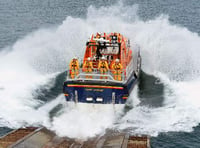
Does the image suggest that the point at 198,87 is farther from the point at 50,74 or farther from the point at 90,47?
the point at 50,74

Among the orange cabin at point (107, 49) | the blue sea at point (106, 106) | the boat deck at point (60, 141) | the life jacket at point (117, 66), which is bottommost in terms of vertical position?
the boat deck at point (60, 141)

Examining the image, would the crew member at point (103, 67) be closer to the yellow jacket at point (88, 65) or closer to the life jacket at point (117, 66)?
the life jacket at point (117, 66)

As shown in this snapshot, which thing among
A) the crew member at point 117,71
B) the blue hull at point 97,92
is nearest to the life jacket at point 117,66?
the crew member at point 117,71

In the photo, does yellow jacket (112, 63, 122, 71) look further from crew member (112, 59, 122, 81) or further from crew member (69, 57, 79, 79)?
crew member (69, 57, 79, 79)

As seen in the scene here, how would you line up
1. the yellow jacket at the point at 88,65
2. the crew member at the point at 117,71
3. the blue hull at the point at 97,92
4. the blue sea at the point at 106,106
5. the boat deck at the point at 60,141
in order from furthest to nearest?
the yellow jacket at the point at 88,65 < the crew member at the point at 117,71 < the blue hull at the point at 97,92 < the blue sea at the point at 106,106 < the boat deck at the point at 60,141

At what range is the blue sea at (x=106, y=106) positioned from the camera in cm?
1848

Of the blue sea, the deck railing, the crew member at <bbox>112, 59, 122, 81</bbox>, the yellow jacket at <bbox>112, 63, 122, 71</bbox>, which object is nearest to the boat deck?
the blue sea

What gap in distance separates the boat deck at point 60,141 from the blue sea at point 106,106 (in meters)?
0.59

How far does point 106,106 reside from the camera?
19875 mm

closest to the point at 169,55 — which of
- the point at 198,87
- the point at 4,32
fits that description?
the point at 198,87

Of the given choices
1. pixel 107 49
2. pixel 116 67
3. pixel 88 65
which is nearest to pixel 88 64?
pixel 88 65

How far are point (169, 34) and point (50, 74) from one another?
11660 mm

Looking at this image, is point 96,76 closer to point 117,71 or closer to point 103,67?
point 103,67

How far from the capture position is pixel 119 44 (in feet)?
73.2
